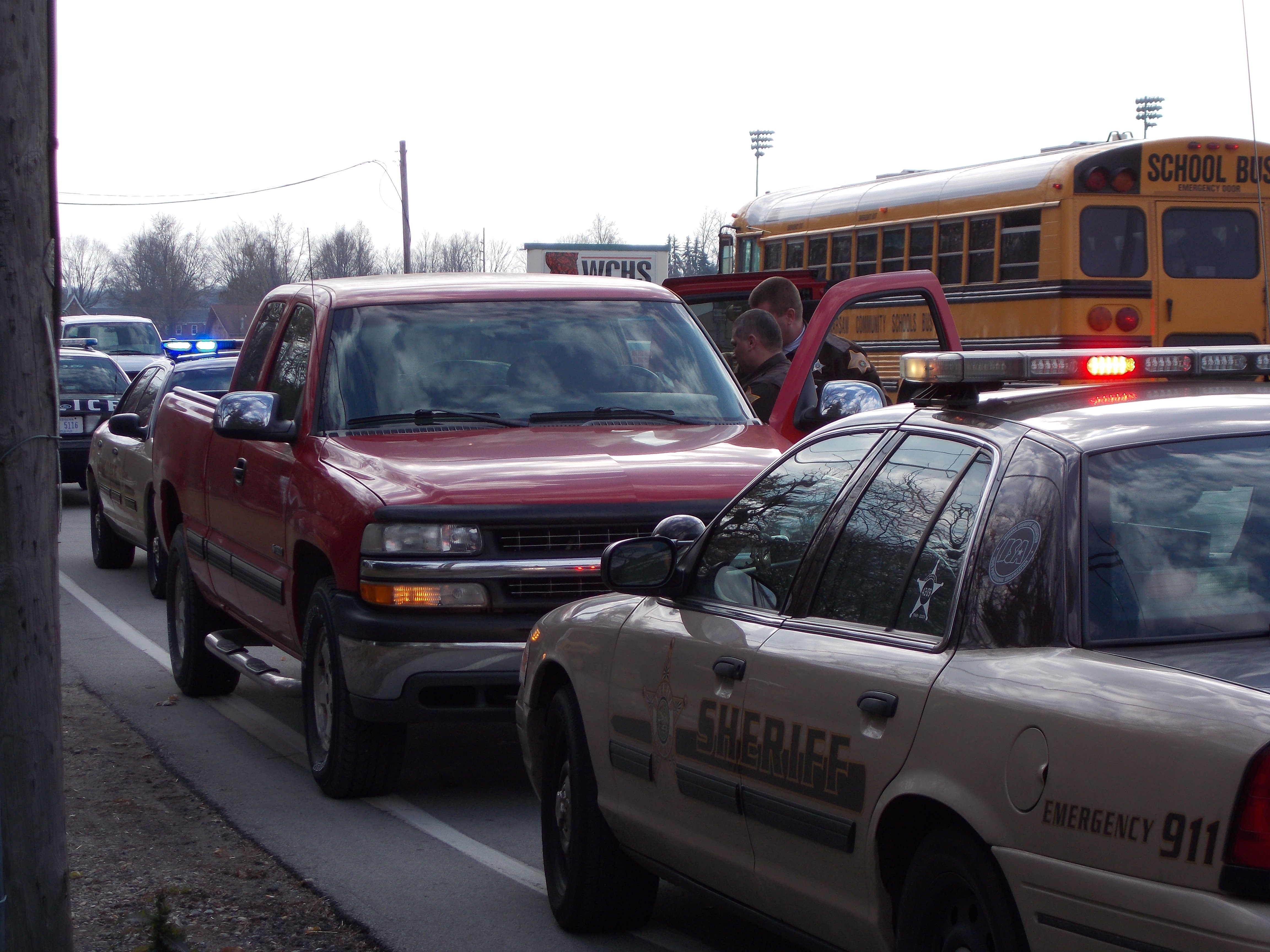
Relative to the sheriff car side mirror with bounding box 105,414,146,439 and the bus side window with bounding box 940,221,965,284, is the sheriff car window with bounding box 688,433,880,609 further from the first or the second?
the bus side window with bounding box 940,221,965,284

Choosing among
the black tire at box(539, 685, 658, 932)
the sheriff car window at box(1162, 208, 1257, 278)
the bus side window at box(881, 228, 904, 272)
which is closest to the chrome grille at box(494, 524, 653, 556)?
the black tire at box(539, 685, 658, 932)

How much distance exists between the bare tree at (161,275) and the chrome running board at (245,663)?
138m

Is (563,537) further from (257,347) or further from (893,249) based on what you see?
(893,249)

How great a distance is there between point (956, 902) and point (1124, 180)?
14.5 metres

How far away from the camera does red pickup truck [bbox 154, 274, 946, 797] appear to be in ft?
20.6

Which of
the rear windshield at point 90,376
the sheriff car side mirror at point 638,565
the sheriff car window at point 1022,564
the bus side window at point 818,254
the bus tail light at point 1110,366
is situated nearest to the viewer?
the sheriff car window at point 1022,564

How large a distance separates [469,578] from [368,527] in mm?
429

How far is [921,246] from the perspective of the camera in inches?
739

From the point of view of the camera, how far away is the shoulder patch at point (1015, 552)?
3.28 metres

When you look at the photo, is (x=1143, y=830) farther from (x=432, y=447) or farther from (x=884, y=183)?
(x=884, y=183)

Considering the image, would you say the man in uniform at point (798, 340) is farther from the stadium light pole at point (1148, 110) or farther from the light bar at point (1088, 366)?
the stadium light pole at point (1148, 110)

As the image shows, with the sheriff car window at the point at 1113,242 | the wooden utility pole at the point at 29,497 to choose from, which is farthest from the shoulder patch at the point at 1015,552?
the sheriff car window at the point at 1113,242

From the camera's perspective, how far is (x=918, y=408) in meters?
4.11

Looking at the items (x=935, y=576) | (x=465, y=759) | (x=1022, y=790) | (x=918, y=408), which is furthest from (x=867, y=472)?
(x=465, y=759)
